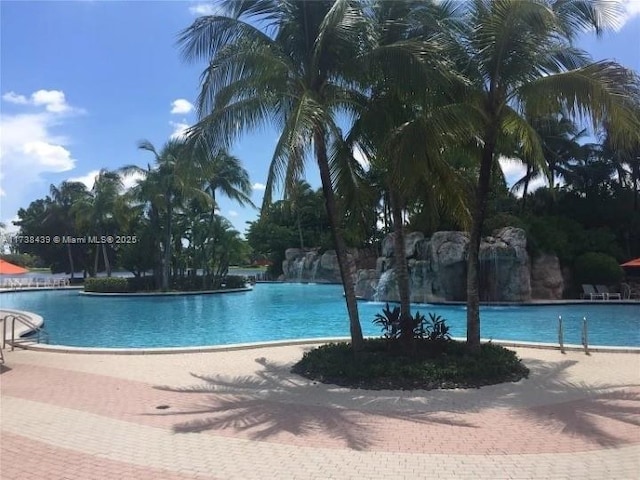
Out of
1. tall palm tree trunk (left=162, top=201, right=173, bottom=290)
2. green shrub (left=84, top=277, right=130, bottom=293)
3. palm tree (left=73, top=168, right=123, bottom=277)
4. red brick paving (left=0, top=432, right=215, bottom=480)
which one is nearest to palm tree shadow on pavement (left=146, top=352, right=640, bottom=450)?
red brick paving (left=0, top=432, right=215, bottom=480)

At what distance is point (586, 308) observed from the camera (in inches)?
983

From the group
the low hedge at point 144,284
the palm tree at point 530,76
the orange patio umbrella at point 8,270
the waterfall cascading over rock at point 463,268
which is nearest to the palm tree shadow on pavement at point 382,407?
the palm tree at point 530,76

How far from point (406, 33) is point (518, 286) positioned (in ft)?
63.2

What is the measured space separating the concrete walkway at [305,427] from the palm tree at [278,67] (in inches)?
111

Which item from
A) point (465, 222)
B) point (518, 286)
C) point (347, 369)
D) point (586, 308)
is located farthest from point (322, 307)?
point (347, 369)

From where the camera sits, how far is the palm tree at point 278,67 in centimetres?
925

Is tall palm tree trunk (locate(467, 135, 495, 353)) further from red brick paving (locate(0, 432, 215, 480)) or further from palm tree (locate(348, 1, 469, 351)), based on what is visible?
red brick paving (locate(0, 432, 215, 480))

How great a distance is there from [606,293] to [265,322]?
59.2 feet

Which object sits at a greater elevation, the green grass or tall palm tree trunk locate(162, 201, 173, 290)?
tall palm tree trunk locate(162, 201, 173, 290)

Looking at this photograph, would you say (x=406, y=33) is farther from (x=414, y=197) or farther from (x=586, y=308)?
(x=586, y=308)

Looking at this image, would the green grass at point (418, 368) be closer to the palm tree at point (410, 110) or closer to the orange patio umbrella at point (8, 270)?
the palm tree at point (410, 110)

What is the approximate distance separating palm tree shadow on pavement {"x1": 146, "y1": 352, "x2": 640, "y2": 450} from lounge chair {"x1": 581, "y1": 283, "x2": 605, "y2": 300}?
2070cm

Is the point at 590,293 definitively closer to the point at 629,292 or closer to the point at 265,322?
the point at 629,292

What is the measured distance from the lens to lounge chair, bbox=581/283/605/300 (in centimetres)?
2756
